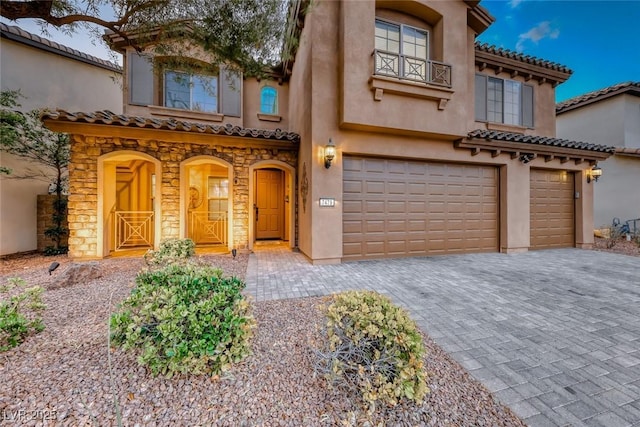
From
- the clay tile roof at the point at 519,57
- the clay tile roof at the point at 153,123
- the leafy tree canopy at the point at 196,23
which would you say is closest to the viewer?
the leafy tree canopy at the point at 196,23

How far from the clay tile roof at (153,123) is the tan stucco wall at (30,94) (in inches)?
94.4

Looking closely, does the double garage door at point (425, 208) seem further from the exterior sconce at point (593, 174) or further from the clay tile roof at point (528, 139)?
the exterior sconce at point (593, 174)

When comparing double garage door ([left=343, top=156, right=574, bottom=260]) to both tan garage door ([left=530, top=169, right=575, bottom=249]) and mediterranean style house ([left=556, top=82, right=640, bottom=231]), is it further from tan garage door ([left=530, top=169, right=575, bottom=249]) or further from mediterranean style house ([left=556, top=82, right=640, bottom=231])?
mediterranean style house ([left=556, top=82, right=640, bottom=231])

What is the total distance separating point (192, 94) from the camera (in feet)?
28.5

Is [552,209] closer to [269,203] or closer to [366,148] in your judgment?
[366,148]

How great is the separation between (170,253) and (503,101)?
11.5 m

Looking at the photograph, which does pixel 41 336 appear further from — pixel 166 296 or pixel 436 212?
pixel 436 212

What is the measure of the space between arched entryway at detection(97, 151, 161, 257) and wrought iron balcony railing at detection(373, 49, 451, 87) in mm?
6545

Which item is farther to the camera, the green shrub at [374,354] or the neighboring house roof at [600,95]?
the neighboring house roof at [600,95]

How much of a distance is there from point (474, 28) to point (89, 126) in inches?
438

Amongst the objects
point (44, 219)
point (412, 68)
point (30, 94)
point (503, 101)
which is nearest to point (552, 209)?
point (503, 101)

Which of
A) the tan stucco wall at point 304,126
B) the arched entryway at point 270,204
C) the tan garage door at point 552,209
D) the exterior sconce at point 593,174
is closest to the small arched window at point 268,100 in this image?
the tan stucco wall at point 304,126

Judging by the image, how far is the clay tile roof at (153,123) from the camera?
5770mm

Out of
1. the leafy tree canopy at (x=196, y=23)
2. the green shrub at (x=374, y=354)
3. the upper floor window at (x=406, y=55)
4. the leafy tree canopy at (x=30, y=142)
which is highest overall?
the upper floor window at (x=406, y=55)
